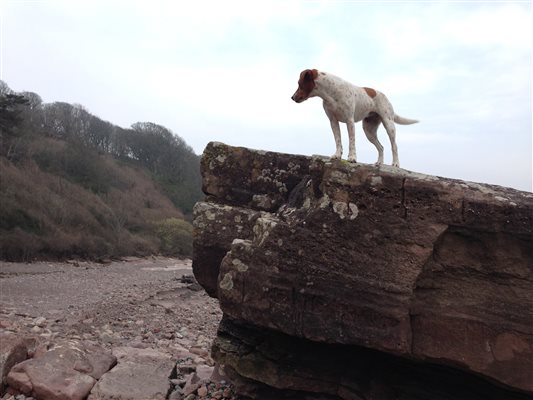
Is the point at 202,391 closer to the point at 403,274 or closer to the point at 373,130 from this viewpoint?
the point at 403,274

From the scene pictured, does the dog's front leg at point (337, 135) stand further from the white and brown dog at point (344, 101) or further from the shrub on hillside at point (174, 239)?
the shrub on hillside at point (174, 239)

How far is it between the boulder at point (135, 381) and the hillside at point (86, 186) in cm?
2184

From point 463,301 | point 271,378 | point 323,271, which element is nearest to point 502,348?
point 463,301

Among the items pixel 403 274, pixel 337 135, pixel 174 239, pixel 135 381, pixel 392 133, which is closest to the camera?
pixel 403 274

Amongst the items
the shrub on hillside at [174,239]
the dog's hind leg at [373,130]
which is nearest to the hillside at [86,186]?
the shrub on hillside at [174,239]

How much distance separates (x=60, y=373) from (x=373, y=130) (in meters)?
5.30

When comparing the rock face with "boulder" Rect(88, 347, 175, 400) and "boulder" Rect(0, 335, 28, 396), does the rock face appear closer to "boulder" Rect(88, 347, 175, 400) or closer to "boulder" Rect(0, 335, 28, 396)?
"boulder" Rect(88, 347, 175, 400)

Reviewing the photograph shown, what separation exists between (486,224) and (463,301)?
2.44 ft

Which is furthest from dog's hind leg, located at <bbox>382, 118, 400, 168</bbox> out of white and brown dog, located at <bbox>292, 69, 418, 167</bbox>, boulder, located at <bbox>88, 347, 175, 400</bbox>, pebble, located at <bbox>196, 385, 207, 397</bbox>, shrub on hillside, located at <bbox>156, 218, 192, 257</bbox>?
shrub on hillside, located at <bbox>156, 218, 192, 257</bbox>

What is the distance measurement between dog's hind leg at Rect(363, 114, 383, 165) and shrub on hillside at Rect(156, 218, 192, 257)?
37.0 meters

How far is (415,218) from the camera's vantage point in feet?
14.2

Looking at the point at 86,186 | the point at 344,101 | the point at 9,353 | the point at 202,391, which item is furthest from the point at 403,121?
the point at 86,186

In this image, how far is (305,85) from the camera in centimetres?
564

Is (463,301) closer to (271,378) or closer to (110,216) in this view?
(271,378)
